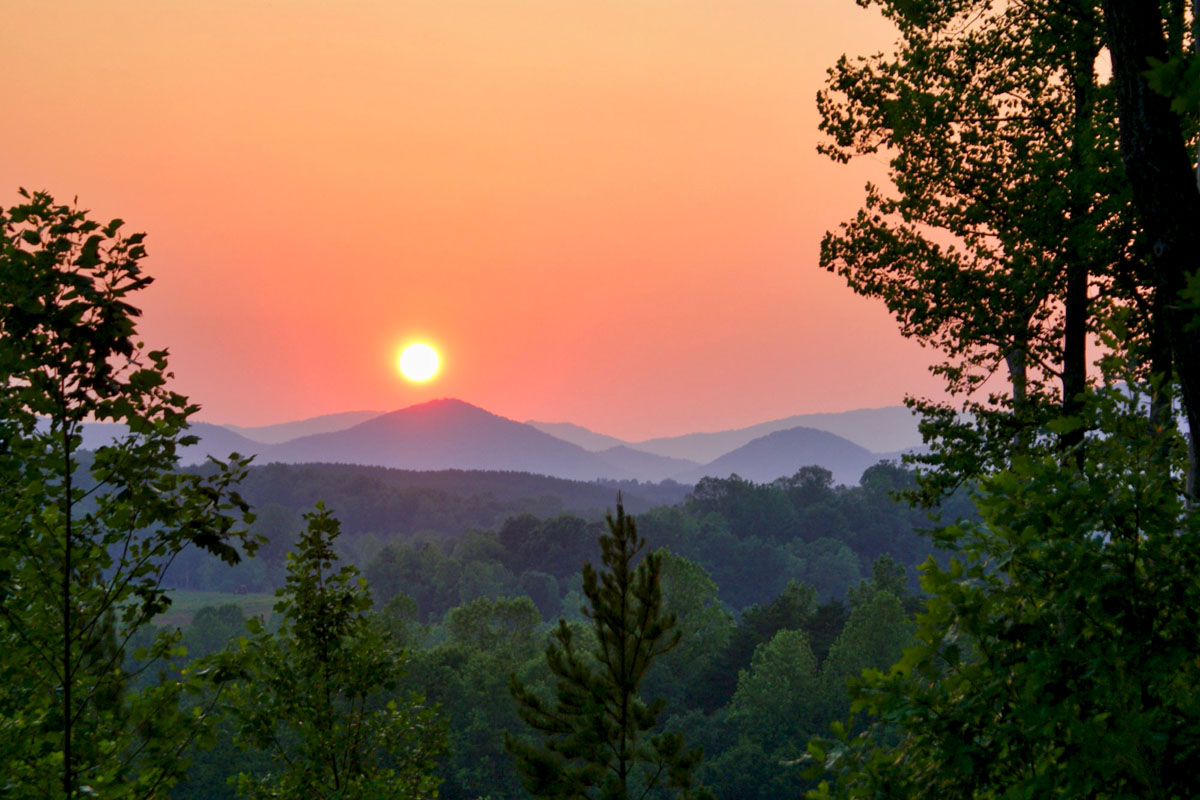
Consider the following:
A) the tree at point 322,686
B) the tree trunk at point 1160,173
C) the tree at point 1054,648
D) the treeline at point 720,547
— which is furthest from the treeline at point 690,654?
the tree trunk at point 1160,173

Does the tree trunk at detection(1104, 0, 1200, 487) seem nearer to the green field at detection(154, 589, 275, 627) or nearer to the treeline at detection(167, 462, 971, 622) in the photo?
the treeline at detection(167, 462, 971, 622)

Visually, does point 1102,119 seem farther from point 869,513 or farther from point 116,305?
point 869,513

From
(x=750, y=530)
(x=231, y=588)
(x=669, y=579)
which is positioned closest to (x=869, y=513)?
(x=750, y=530)

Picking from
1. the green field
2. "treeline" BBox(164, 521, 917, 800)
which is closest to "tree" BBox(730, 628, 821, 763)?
"treeline" BBox(164, 521, 917, 800)

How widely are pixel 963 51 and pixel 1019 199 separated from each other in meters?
2.68

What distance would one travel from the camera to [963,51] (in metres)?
14.5

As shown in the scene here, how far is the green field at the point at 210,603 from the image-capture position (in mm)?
134312

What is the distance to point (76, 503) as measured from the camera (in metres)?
6.14

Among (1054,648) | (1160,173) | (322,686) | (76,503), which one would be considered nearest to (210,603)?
(322,686)

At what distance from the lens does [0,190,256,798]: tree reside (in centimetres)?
582

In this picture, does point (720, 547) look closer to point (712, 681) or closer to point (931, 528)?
point (712, 681)

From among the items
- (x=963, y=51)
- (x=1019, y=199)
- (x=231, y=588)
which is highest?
(x=963, y=51)

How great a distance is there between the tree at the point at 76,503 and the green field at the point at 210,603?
131m

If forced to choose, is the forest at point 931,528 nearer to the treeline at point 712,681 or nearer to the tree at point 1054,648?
the tree at point 1054,648
